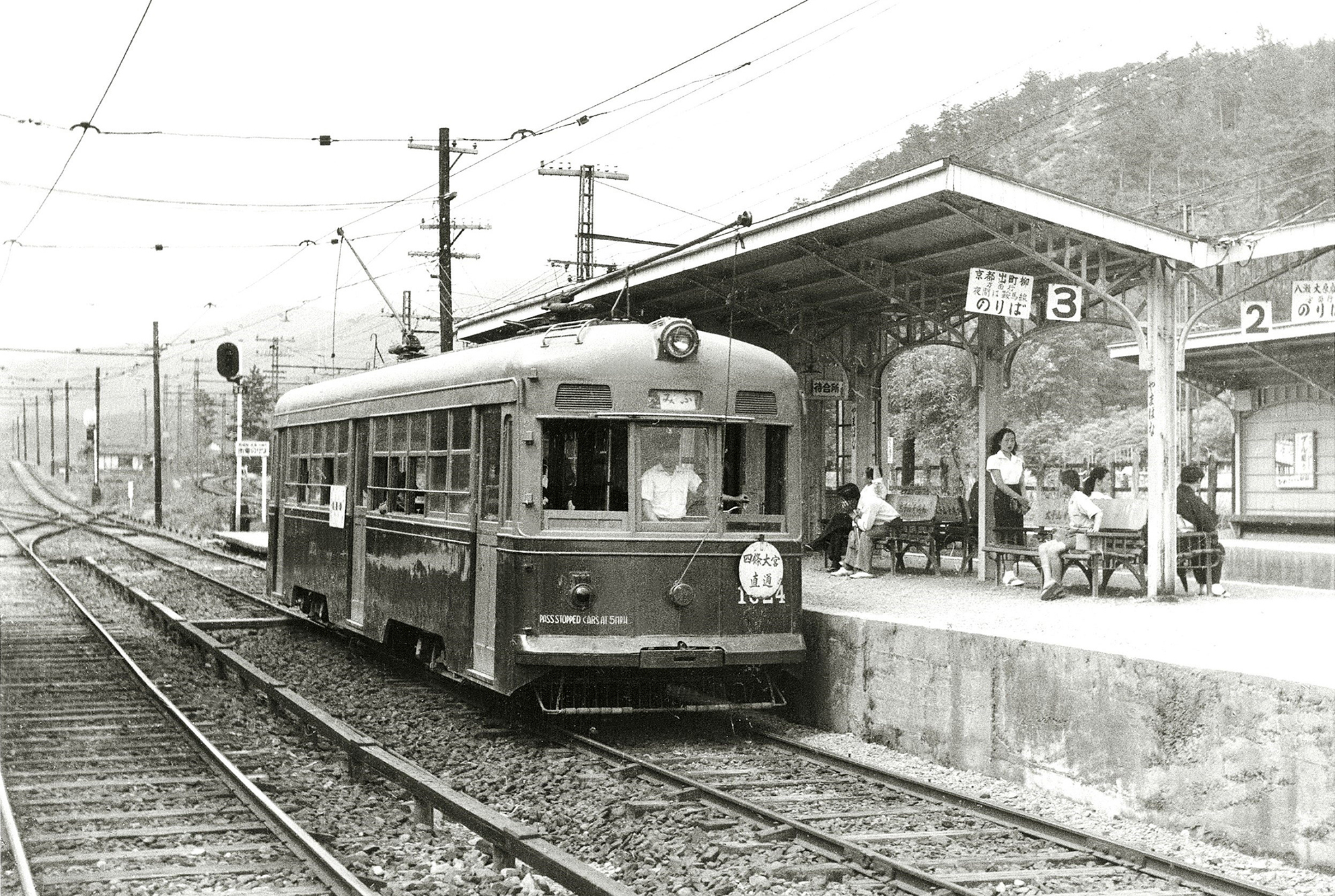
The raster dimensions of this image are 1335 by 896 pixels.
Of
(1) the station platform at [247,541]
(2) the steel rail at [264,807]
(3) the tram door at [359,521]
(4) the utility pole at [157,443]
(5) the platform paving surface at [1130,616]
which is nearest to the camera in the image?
(2) the steel rail at [264,807]

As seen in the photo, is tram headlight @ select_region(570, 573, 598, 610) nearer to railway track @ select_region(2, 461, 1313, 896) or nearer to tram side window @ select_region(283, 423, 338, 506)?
railway track @ select_region(2, 461, 1313, 896)

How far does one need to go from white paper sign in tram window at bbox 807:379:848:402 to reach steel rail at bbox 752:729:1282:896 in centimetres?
879

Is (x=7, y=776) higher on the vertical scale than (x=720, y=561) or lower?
lower

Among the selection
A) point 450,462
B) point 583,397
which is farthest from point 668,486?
point 450,462

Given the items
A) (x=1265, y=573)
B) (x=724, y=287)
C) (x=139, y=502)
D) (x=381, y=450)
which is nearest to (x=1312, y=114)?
(x=1265, y=573)

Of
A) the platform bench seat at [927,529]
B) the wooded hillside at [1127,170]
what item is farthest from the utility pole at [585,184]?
the platform bench seat at [927,529]

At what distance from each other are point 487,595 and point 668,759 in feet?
5.52

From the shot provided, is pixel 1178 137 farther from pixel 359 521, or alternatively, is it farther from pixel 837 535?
pixel 359 521

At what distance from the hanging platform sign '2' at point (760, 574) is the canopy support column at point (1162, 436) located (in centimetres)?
408

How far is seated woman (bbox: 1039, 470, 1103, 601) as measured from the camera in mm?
12578

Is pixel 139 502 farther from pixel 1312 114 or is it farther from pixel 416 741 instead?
pixel 416 741

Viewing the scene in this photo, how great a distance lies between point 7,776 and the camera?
8875mm

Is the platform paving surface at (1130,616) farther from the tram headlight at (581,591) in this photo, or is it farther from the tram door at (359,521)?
the tram door at (359,521)

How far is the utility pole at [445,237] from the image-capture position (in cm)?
2208
